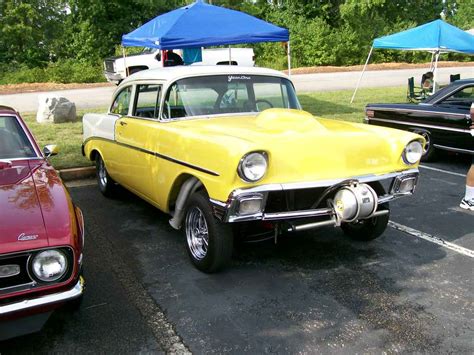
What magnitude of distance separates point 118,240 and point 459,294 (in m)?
3.08

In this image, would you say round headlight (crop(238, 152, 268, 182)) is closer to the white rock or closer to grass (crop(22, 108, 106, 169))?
grass (crop(22, 108, 106, 169))

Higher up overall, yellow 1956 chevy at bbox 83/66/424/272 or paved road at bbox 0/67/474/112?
yellow 1956 chevy at bbox 83/66/424/272

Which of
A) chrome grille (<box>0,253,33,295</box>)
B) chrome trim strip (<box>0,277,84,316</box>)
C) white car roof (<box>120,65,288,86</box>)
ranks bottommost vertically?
chrome trim strip (<box>0,277,84,316</box>)

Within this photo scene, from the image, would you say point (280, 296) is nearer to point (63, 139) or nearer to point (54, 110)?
point (63, 139)

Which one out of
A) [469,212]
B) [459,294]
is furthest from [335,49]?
[459,294]

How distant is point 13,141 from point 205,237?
182cm

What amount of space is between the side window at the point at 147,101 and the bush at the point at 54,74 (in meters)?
20.4

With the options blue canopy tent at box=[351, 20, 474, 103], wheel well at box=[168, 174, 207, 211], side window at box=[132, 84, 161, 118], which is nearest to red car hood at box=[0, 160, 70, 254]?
wheel well at box=[168, 174, 207, 211]

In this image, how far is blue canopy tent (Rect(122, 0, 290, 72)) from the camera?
31.9 feet

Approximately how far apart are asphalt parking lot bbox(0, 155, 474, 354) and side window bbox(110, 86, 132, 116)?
1371 mm

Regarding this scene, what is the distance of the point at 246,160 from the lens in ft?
11.2

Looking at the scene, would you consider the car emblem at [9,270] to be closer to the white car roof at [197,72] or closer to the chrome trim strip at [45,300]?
the chrome trim strip at [45,300]

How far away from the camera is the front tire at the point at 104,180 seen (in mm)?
6059

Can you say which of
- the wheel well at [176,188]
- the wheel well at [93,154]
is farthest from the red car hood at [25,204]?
the wheel well at [93,154]
